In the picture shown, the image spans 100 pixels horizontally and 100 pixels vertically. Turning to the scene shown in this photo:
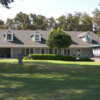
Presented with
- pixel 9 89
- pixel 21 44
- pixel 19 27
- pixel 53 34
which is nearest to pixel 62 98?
pixel 9 89

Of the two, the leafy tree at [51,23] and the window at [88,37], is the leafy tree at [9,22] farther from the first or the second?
the window at [88,37]

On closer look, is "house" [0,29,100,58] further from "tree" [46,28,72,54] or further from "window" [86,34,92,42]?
"tree" [46,28,72,54]

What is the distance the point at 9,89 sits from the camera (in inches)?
373

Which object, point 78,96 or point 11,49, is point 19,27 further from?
point 78,96

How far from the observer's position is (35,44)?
4522cm

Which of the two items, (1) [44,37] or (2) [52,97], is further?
(1) [44,37]

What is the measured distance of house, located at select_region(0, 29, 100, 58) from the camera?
44.5 meters

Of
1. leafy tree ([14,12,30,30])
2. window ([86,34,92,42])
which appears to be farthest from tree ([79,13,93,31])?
window ([86,34,92,42])

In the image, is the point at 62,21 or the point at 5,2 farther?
the point at 62,21

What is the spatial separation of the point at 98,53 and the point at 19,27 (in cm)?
3145

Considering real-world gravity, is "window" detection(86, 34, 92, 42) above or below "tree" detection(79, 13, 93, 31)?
below

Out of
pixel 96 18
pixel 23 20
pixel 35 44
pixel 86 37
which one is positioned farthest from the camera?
pixel 23 20

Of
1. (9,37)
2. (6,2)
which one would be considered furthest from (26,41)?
(6,2)

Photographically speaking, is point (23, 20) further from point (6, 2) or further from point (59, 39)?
point (6, 2)
